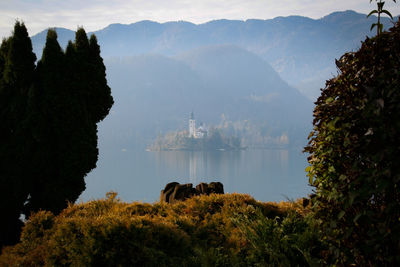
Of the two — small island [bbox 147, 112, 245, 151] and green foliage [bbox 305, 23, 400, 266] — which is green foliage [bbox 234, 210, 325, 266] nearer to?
green foliage [bbox 305, 23, 400, 266]

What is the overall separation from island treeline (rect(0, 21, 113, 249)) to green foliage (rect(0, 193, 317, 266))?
505 cm

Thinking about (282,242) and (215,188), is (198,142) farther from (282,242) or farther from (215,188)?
(282,242)

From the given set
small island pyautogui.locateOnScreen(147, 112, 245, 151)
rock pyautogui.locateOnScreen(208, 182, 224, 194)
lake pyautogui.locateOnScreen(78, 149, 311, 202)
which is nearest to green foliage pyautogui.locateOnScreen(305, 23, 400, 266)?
rock pyautogui.locateOnScreen(208, 182, 224, 194)

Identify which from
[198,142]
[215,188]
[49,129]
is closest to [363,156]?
[215,188]

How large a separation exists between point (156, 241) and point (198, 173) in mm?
101627

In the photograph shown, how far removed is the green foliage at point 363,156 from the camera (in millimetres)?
2561

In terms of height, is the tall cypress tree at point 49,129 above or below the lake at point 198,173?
above

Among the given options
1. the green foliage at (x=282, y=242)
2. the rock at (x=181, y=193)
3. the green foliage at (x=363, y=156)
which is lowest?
the rock at (x=181, y=193)

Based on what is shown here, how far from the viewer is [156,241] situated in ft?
15.8

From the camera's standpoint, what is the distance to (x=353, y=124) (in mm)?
2824

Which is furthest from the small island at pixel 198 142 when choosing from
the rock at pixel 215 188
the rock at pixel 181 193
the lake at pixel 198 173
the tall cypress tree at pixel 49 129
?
the rock at pixel 181 193

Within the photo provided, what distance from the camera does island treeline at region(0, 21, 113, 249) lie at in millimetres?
10430

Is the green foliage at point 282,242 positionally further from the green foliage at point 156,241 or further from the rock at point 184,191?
the rock at point 184,191

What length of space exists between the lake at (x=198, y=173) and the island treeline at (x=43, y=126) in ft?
214
